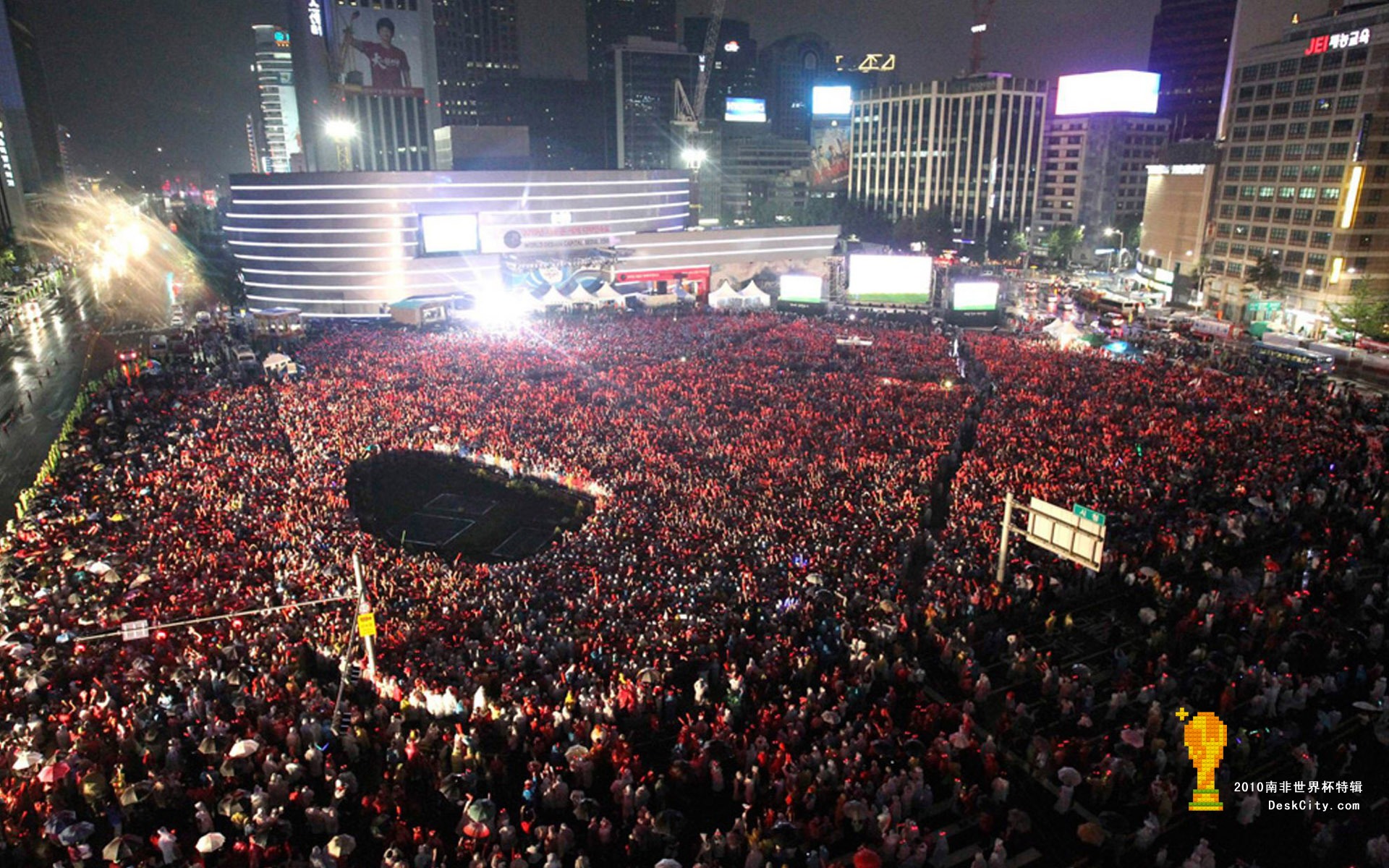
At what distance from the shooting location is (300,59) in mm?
100750

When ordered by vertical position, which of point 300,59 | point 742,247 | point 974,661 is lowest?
point 974,661

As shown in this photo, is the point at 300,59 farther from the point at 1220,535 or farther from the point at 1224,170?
the point at 1220,535

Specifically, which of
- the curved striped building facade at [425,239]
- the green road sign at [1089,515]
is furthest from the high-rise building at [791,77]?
the green road sign at [1089,515]

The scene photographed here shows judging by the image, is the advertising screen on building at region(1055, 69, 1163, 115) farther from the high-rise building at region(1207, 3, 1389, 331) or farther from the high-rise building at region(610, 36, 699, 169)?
the high-rise building at region(610, 36, 699, 169)

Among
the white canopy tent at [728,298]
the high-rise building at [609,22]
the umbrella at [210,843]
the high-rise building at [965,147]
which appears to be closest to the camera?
the umbrella at [210,843]

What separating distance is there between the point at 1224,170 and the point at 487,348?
55.0 metres

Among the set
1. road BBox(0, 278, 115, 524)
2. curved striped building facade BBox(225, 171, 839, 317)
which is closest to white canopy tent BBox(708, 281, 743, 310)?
curved striped building facade BBox(225, 171, 839, 317)

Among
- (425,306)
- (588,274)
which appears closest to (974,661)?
(425,306)

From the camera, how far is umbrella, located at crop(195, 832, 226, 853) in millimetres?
9484

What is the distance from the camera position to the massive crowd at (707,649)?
1032cm

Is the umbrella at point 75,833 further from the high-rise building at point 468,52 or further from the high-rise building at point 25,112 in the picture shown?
the high-rise building at point 468,52

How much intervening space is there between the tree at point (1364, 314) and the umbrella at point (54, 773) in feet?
178

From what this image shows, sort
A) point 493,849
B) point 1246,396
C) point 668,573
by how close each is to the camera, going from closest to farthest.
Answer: point 493,849 < point 668,573 < point 1246,396

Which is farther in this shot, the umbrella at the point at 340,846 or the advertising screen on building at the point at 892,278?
the advertising screen on building at the point at 892,278
